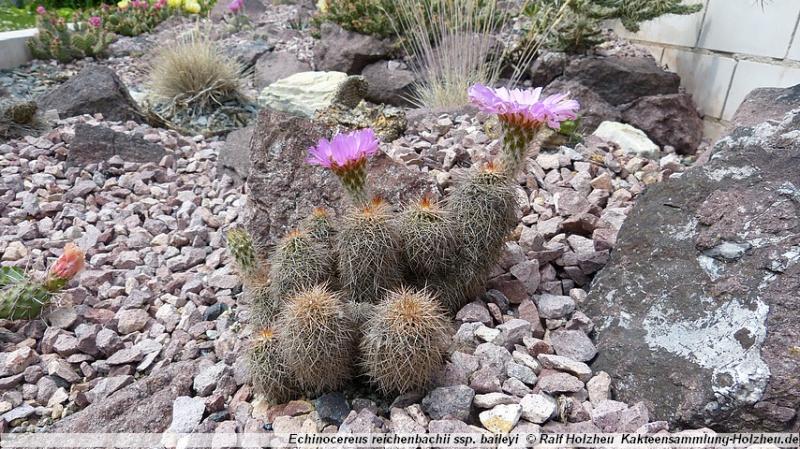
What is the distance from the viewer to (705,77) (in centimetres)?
420

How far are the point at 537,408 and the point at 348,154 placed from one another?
957mm

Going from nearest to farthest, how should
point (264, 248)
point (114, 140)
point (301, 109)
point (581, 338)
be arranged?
point (581, 338) < point (264, 248) < point (114, 140) < point (301, 109)

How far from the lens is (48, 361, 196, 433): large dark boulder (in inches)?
70.4

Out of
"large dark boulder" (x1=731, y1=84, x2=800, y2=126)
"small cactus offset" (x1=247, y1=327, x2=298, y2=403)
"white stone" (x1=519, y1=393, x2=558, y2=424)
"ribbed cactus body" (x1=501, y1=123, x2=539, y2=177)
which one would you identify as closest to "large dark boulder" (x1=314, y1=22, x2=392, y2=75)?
"large dark boulder" (x1=731, y1=84, x2=800, y2=126)

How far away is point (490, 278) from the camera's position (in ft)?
7.37

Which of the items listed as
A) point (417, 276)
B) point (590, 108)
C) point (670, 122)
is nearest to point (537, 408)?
point (417, 276)

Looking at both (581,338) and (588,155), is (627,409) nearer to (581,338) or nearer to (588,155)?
(581,338)

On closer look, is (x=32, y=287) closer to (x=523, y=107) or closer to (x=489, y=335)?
(x=489, y=335)

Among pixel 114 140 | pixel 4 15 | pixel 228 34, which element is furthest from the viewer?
pixel 4 15

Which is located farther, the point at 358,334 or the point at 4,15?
the point at 4,15

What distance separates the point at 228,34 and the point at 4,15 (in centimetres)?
443

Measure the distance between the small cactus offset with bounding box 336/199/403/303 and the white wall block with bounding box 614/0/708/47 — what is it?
12.2ft

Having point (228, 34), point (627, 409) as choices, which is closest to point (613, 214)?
point (627, 409)

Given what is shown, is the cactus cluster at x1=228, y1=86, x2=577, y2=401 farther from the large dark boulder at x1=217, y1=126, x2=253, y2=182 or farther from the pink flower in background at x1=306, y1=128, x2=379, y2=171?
the large dark boulder at x1=217, y1=126, x2=253, y2=182
